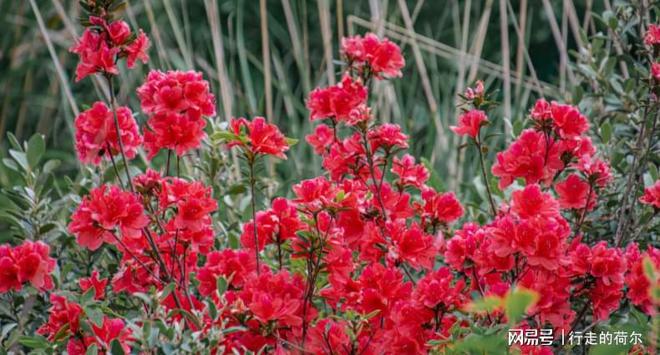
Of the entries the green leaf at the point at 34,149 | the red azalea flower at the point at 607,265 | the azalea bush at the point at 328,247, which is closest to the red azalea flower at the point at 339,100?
the azalea bush at the point at 328,247

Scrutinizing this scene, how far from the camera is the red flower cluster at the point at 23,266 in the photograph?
1.52m

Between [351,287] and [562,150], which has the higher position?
[562,150]

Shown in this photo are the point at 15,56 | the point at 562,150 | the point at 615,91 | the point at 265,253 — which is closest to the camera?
the point at 562,150

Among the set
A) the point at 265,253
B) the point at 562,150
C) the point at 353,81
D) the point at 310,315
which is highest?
the point at 353,81

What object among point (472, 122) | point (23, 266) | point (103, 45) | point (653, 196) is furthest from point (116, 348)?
point (653, 196)

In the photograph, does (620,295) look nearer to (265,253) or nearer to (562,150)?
(562,150)

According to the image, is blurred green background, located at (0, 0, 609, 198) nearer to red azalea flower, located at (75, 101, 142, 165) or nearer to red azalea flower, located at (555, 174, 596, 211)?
red azalea flower, located at (555, 174, 596, 211)

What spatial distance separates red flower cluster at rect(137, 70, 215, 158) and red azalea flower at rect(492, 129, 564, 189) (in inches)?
19.0

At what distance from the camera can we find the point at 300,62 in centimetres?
306

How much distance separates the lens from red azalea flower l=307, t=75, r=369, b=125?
1652 millimetres

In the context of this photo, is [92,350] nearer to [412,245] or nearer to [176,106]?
[176,106]

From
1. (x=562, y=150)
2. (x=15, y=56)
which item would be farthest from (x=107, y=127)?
(x=15, y=56)

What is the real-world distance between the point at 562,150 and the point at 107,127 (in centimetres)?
71

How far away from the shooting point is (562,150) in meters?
1.64
